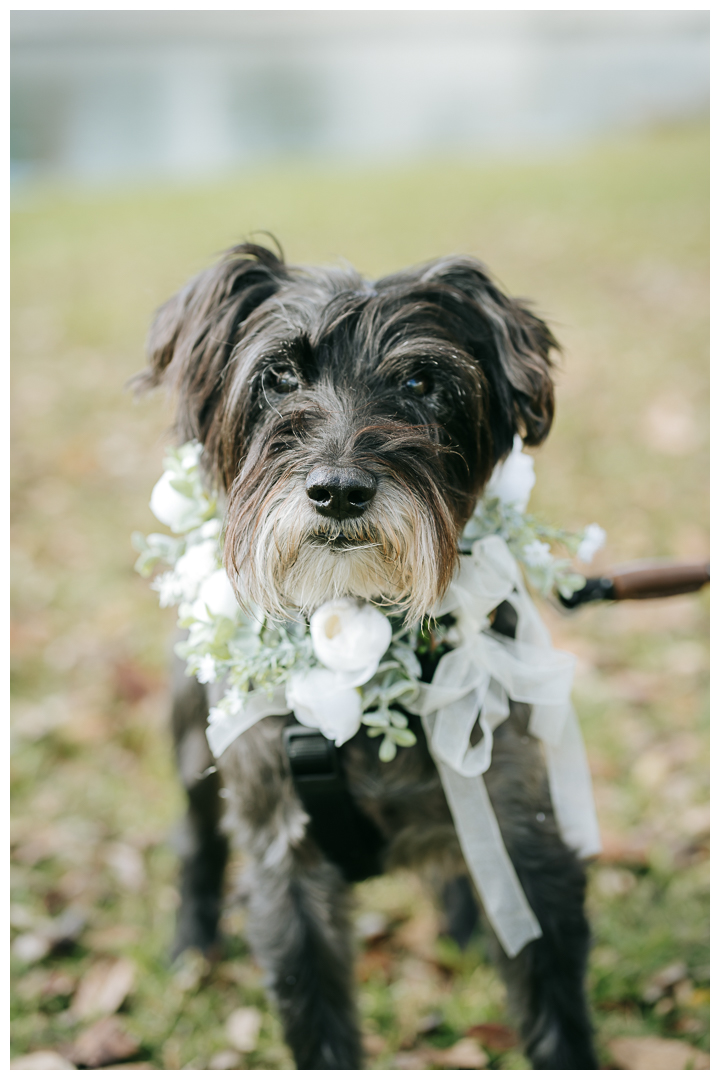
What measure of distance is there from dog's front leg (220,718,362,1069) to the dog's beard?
424 millimetres

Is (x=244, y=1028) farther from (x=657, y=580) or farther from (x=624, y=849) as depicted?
(x=657, y=580)

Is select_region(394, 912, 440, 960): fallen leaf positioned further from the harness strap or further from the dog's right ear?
the dog's right ear

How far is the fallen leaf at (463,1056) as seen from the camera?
262 centimetres

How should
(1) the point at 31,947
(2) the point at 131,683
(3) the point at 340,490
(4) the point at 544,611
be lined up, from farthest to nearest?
(4) the point at 544,611
(2) the point at 131,683
(1) the point at 31,947
(3) the point at 340,490

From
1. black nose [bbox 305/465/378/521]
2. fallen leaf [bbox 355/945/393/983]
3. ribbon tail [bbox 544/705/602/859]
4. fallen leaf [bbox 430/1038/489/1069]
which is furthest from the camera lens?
fallen leaf [bbox 355/945/393/983]

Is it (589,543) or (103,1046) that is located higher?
(589,543)

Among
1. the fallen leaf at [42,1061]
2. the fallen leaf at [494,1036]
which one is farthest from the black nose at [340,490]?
the fallen leaf at [42,1061]

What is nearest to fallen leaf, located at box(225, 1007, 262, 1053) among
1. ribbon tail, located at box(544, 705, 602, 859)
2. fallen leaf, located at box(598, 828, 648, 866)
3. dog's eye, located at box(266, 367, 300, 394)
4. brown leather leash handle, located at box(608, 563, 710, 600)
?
ribbon tail, located at box(544, 705, 602, 859)

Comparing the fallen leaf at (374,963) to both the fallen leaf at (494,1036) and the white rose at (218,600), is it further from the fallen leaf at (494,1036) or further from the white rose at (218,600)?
the white rose at (218,600)

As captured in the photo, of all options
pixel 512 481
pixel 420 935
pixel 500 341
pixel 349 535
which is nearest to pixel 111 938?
pixel 420 935

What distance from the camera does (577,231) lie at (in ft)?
34.6

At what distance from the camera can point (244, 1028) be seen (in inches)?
110

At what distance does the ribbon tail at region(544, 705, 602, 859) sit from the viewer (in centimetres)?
232

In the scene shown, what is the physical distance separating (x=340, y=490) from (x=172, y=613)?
3.15 m
